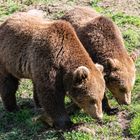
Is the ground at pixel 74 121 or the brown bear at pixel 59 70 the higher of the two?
the brown bear at pixel 59 70

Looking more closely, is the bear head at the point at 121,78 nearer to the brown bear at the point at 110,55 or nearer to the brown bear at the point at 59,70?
the brown bear at the point at 110,55

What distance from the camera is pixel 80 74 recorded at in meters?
7.70

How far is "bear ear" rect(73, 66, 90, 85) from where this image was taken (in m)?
7.68

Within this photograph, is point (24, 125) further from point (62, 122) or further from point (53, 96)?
point (53, 96)

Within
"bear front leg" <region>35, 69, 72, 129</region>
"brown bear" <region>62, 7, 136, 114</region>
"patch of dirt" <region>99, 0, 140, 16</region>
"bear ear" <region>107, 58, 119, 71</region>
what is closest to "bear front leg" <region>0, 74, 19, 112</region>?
"bear front leg" <region>35, 69, 72, 129</region>

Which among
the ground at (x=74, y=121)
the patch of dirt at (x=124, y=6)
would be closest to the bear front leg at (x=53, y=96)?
the ground at (x=74, y=121)

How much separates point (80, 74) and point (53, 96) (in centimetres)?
64

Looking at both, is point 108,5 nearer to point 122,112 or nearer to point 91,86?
point 122,112

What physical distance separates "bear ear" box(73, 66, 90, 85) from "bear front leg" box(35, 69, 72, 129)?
1.09 ft

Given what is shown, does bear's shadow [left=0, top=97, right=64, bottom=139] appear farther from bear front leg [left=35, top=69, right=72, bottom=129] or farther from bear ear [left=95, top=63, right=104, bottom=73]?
bear ear [left=95, top=63, right=104, bottom=73]

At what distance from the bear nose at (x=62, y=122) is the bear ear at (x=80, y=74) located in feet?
2.23

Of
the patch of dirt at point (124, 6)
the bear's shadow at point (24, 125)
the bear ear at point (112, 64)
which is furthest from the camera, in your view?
the patch of dirt at point (124, 6)

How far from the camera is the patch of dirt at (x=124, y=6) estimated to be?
1359 centimetres

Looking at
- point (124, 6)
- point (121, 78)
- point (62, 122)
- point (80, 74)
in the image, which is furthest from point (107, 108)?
point (124, 6)
